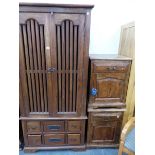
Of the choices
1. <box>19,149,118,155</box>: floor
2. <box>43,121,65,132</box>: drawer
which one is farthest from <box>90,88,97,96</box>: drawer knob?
<box>19,149,118,155</box>: floor

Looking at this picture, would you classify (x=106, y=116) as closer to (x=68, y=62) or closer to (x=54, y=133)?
(x=54, y=133)

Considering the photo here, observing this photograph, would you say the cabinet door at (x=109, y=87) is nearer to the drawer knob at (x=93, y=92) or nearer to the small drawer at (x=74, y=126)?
the drawer knob at (x=93, y=92)

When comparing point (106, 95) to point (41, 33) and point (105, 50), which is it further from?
point (41, 33)

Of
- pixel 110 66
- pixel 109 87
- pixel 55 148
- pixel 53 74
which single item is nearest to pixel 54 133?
pixel 55 148

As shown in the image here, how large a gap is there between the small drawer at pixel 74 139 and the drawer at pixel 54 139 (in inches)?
3.3

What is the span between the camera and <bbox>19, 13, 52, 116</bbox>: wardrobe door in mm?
1346

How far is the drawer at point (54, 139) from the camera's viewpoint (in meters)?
1.78

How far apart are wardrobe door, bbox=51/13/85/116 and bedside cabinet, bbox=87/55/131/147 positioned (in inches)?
5.6

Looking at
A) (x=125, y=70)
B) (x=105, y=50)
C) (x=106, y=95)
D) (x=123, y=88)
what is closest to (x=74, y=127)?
(x=106, y=95)

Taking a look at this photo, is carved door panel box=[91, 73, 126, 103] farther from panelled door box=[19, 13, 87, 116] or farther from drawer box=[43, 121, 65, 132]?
drawer box=[43, 121, 65, 132]
